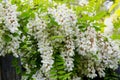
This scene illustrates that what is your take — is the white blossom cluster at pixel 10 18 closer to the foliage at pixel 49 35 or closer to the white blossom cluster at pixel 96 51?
the foliage at pixel 49 35

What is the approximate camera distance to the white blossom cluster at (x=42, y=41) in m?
3.32

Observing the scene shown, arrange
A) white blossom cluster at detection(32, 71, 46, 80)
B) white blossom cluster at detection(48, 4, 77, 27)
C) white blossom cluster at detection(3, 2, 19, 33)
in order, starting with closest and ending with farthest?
white blossom cluster at detection(3, 2, 19, 33) → white blossom cluster at detection(48, 4, 77, 27) → white blossom cluster at detection(32, 71, 46, 80)

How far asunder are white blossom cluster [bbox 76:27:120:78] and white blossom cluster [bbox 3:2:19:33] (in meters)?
0.67

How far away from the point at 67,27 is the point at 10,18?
21.2 inches

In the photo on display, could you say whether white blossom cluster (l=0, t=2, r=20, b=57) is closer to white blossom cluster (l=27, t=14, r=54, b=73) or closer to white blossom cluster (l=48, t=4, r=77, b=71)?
white blossom cluster (l=27, t=14, r=54, b=73)

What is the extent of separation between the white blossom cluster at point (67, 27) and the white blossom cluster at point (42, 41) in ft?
0.43

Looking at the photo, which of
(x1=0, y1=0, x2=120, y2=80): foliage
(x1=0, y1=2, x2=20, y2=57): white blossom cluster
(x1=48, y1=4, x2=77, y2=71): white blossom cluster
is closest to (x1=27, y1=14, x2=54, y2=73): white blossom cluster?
(x1=0, y1=0, x2=120, y2=80): foliage

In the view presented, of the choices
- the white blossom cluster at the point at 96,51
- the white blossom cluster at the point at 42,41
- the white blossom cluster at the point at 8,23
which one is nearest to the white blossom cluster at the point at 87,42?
the white blossom cluster at the point at 96,51

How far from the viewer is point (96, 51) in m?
3.60

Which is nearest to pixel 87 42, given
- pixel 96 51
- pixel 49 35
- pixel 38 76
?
pixel 96 51

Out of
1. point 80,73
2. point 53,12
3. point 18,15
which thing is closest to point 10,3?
point 18,15

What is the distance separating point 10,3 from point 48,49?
1.76ft

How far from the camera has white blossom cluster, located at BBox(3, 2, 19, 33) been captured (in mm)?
3059

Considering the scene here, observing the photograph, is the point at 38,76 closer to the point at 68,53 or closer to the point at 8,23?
the point at 68,53
